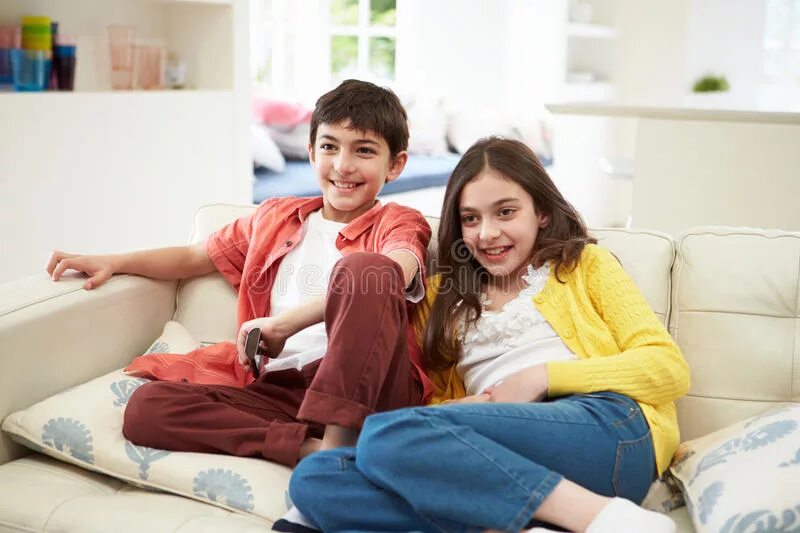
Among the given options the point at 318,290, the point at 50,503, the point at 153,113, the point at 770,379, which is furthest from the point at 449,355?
the point at 153,113

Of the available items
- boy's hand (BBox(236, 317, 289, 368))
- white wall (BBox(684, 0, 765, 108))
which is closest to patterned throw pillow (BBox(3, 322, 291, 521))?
boy's hand (BBox(236, 317, 289, 368))

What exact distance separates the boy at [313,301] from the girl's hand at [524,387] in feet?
0.53

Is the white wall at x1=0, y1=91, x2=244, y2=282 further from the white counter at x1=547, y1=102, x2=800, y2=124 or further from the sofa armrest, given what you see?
the white counter at x1=547, y1=102, x2=800, y2=124

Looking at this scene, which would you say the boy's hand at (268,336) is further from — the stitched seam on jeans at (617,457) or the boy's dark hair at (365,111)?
the stitched seam on jeans at (617,457)

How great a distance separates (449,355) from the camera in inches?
67.4

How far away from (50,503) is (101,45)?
6.65 feet

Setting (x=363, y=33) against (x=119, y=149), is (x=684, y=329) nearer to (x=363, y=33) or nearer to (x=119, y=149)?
(x=119, y=149)

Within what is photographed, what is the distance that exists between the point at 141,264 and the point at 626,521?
113 centimetres

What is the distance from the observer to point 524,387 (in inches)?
60.1

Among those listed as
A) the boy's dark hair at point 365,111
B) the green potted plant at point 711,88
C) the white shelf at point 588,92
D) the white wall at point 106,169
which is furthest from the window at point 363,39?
the boy's dark hair at point 365,111

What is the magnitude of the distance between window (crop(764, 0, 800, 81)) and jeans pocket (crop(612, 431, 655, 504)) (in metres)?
6.52

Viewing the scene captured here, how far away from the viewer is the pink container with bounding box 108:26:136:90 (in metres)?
3.10

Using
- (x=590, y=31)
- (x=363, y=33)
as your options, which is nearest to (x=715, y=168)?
(x=363, y=33)

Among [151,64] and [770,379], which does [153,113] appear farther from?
[770,379]
